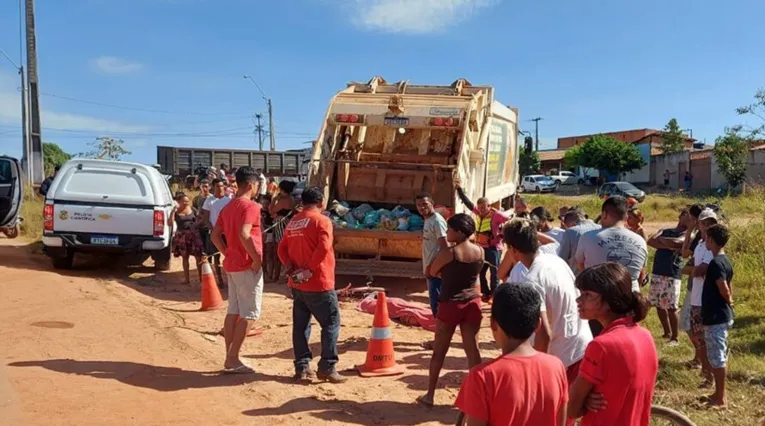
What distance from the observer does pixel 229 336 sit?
5.81m

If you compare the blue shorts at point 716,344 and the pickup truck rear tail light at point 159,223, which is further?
the pickup truck rear tail light at point 159,223

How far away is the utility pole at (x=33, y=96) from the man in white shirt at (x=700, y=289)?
67.6ft

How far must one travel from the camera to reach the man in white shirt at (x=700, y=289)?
541 cm

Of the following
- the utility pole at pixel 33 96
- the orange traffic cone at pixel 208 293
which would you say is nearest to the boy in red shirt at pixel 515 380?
the orange traffic cone at pixel 208 293

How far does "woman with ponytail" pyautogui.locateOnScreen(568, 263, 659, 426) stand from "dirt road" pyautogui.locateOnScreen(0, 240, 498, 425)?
2.37m

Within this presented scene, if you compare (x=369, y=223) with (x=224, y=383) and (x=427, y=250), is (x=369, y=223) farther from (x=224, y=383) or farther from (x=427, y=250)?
(x=224, y=383)

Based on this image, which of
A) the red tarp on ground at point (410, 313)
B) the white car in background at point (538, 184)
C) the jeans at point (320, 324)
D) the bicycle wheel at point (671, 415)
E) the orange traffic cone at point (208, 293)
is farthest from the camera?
the white car in background at point (538, 184)

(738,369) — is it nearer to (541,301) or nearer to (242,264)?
(541,301)

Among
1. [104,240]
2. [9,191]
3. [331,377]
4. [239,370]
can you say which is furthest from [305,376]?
[9,191]

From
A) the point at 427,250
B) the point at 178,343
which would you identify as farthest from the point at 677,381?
the point at 178,343

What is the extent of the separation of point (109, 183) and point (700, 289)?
833cm

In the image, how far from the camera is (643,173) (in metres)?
50.1

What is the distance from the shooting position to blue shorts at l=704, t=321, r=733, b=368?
5078 millimetres

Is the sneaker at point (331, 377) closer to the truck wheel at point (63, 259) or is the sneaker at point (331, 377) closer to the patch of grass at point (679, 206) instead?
the truck wheel at point (63, 259)
